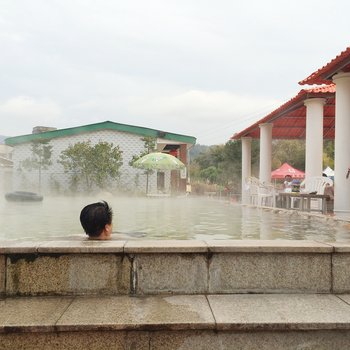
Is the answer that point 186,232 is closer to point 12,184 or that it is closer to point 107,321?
point 107,321

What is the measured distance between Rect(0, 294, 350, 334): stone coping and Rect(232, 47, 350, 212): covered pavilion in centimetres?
604

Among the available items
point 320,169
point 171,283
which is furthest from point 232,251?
point 320,169

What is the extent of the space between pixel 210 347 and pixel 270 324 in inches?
16.5

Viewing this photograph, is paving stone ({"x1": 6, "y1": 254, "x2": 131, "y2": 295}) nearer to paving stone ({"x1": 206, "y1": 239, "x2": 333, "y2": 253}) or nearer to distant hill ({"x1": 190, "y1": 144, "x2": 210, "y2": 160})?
paving stone ({"x1": 206, "y1": 239, "x2": 333, "y2": 253})

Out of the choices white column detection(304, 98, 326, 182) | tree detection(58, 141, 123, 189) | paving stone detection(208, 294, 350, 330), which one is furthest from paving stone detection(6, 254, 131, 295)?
tree detection(58, 141, 123, 189)

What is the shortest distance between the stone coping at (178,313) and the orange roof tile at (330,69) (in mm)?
5959

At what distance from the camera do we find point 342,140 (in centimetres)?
870

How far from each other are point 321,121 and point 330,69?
2.89 meters

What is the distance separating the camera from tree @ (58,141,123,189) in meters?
22.1

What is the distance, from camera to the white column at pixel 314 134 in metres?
11.1

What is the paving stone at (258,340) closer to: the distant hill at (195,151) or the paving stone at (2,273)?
the paving stone at (2,273)

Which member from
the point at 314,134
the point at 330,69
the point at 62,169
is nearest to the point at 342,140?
the point at 330,69

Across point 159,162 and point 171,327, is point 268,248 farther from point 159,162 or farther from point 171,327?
point 159,162

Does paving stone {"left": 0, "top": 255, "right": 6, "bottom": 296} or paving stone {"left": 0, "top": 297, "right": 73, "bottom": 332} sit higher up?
paving stone {"left": 0, "top": 255, "right": 6, "bottom": 296}
